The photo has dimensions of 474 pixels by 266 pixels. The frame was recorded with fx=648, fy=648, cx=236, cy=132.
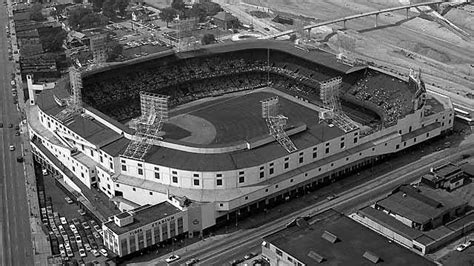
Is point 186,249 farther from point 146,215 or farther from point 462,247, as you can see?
point 462,247

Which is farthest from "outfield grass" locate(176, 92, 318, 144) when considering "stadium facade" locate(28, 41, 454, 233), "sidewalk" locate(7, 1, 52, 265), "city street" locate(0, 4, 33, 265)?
"city street" locate(0, 4, 33, 265)

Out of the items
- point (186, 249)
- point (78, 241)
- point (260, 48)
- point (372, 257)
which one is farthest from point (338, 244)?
point (260, 48)

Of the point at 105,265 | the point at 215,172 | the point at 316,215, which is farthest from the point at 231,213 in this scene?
the point at 105,265

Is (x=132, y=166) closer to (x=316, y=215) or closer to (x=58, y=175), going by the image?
(x=58, y=175)

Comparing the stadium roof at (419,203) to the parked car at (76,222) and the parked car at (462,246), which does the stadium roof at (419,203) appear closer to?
the parked car at (462,246)

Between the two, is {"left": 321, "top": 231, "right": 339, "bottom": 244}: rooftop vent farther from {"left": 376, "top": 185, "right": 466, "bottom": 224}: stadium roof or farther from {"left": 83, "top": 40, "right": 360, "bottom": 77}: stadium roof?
{"left": 83, "top": 40, "right": 360, "bottom": 77}: stadium roof

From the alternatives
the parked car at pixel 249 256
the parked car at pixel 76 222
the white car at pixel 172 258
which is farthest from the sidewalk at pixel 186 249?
the parked car at pixel 76 222

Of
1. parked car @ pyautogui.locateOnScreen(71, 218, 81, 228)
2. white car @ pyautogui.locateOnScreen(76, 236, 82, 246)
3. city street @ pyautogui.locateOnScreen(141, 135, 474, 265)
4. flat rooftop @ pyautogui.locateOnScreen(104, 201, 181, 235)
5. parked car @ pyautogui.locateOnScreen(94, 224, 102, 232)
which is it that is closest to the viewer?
flat rooftop @ pyautogui.locateOnScreen(104, 201, 181, 235)
